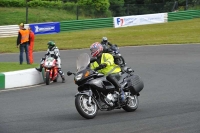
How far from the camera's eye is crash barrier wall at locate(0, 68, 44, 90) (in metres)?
16.0

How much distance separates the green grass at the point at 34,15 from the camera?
153 feet

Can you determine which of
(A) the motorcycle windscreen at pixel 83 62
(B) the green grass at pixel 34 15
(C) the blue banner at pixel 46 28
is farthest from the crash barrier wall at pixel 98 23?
(A) the motorcycle windscreen at pixel 83 62

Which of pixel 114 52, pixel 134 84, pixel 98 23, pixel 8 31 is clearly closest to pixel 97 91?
pixel 134 84

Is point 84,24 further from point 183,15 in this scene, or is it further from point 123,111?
point 123,111

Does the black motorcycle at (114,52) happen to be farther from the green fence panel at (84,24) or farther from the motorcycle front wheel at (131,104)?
the green fence panel at (84,24)

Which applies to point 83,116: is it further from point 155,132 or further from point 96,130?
point 155,132

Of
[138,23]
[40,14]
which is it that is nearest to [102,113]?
[138,23]

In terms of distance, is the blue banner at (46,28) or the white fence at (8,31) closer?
the white fence at (8,31)

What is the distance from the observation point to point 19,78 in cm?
1645

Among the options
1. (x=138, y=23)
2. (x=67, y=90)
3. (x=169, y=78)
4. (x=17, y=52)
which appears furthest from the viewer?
(x=138, y=23)

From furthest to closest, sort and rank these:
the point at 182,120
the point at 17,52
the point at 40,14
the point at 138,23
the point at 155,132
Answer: the point at 40,14
the point at 138,23
the point at 17,52
the point at 182,120
the point at 155,132

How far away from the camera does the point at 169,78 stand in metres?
17.8

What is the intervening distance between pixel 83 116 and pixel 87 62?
3.30ft

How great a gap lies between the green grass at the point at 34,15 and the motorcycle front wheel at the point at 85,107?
36.1 meters
